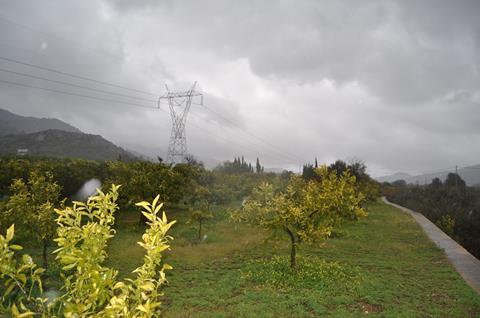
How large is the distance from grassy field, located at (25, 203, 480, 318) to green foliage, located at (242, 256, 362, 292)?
0.15 ft

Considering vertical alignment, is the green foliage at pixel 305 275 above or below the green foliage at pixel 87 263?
below

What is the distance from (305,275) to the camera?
14125 mm

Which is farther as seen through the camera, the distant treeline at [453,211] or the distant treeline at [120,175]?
the distant treeline at [453,211]

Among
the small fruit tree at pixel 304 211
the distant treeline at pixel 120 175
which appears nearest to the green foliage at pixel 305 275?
the small fruit tree at pixel 304 211

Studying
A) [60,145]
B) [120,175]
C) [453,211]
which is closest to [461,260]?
[453,211]

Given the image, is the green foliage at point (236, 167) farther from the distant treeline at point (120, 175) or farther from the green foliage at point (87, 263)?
the green foliage at point (87, 263)

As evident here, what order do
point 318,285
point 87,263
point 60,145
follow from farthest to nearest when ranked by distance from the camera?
point 60,145
point 318,285
point 87,263

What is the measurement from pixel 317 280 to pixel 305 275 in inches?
23.2

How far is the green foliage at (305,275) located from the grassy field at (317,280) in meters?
0.05

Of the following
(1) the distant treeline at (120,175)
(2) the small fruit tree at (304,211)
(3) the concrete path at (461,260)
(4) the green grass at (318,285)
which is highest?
(1) the distant treeline at (120,175)

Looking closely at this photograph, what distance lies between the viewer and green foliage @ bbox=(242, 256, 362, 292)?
43.1 ft

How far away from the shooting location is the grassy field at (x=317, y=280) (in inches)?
430

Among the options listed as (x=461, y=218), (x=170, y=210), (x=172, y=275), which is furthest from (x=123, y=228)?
(x=461, y=218)

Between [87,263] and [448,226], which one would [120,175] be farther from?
[448,226]
